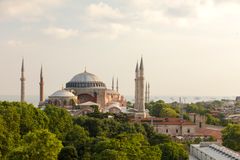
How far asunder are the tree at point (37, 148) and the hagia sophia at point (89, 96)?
4001cm

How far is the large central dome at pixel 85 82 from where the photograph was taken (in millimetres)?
80125

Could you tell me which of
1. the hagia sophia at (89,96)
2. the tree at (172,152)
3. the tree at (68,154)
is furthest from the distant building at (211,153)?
the hagia sophia at (89,96)

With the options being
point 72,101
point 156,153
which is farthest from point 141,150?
point 72,101

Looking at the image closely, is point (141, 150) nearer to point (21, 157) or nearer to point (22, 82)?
point (21, 157)

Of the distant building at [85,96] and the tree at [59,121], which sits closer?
the tree at [59,121]

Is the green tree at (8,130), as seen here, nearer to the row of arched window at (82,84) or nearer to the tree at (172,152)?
the tree at (172,152)

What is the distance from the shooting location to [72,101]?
2835 inches

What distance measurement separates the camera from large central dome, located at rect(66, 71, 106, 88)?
8012cm

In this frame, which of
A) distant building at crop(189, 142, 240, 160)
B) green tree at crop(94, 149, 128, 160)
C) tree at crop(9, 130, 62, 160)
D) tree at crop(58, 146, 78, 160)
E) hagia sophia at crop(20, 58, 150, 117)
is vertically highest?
hagia sophia at crop(20, 58, 150, 117)

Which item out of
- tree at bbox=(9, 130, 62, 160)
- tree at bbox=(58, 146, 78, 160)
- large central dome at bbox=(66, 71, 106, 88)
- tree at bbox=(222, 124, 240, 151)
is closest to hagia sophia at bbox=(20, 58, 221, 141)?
large central dome at bbox=(66, 71, 106, 88)

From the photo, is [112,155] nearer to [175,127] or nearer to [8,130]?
[8,130]

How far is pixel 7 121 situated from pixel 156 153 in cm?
1126

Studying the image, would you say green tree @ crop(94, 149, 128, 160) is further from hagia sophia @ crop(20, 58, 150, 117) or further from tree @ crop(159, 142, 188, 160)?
hagia sophia @ crop(20, 58, 150, 117)

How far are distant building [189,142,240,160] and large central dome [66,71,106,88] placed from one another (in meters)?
38.1
